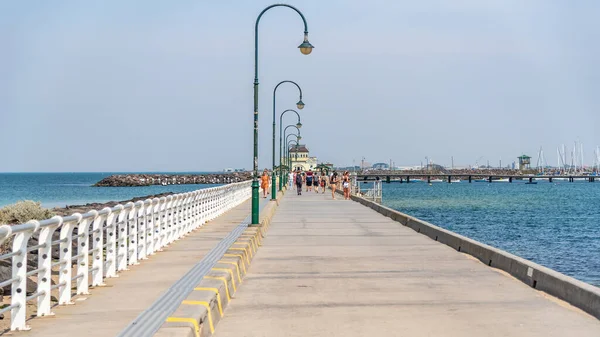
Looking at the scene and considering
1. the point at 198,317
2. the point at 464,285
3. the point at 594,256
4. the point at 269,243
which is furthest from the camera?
the point at 594,256

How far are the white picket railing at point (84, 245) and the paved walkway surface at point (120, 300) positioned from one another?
0.22m

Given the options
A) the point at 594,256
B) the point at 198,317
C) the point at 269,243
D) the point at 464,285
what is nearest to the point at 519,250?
the point at 594,256

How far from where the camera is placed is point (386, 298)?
1184 centimetres

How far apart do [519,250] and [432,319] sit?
28834mm

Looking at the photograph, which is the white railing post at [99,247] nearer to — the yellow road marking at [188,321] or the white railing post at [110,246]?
the white railing post at [110,246]

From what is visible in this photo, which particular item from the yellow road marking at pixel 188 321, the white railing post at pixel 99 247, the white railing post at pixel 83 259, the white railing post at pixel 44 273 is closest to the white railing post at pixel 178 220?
the white railing post at pixel 99 247

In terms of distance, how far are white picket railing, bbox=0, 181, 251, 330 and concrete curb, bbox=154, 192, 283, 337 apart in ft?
4.89

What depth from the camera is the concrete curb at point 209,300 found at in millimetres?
8188

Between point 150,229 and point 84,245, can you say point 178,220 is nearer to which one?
point 150,229

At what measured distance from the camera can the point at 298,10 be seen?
1057 inches

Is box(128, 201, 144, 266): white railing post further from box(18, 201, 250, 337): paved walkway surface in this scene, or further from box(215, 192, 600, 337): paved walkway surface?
box(215, 192, 600, 337): paved walkway surface

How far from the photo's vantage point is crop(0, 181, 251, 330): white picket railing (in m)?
8.26

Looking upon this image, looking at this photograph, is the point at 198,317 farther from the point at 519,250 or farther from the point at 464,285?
the point at 519,250

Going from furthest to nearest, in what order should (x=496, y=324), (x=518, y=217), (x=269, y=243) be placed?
(x=518, y=217), (x=269, y=243), (x=496, y=324)
